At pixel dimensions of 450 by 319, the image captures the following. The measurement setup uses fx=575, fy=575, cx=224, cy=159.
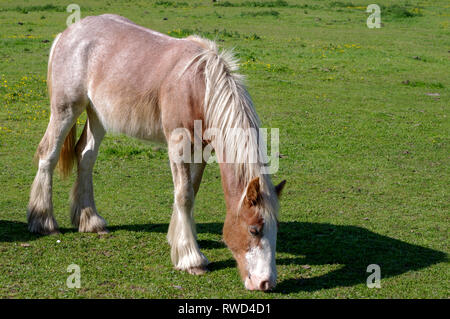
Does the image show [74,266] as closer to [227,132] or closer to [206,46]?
[227,132]

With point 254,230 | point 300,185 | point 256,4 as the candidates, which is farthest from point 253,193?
point 256,4

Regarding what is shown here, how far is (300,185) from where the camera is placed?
863 centimetres

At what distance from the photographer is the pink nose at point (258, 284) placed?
4.99 meters

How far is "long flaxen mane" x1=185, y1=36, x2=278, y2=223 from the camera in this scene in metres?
5.07

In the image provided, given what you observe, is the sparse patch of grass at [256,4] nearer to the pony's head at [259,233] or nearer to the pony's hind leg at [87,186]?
the pony's hind leg at [87,186]

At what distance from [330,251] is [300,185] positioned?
2.34 meters

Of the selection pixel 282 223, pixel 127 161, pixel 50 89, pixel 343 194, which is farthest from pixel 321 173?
pixel 50 89

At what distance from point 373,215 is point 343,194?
33.8 inches

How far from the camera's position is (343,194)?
830 centimetres

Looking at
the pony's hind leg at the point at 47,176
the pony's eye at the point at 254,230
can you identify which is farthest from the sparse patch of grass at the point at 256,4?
the pony's eye at the point at 254,230

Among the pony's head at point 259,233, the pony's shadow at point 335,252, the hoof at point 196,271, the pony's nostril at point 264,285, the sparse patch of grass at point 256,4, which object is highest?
the sparse patch of grass at point 256,4

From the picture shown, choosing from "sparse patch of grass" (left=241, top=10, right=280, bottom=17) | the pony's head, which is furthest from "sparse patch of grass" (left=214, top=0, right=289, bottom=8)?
the pony's head

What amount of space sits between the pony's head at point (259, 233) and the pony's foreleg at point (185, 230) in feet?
2.57

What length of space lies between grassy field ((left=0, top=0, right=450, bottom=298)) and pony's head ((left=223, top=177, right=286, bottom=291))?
0.86 feet
